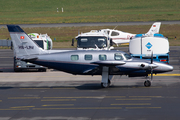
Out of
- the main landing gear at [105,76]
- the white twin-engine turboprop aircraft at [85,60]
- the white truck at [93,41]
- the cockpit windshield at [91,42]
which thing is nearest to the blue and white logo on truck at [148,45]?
the white truck at [93,41]

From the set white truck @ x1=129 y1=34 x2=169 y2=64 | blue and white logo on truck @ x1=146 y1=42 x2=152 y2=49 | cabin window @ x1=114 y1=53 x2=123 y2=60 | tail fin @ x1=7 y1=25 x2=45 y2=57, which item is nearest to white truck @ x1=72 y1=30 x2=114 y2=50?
white truck @ x1=129 y1=34 x2=169 y2=64

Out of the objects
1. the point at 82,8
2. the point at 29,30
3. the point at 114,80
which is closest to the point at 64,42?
the point at 29,30

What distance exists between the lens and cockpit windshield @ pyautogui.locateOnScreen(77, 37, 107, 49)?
2608 cm

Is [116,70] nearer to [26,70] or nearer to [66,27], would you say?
[26,70]

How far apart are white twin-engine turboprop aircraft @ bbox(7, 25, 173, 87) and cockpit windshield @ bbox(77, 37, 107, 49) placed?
6.75 metres

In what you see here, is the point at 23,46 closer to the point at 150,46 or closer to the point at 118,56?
the point at 118,56

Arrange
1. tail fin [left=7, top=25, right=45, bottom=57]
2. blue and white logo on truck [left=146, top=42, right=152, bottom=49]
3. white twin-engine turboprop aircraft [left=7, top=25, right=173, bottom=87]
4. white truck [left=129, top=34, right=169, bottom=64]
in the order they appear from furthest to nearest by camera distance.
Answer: blue and white logo on truck [left=146, top=42, right=152, bottom=49] < white truck [left=129, top=34, right=169, bottom=64] < tail fin [left=7, top=25, right=45, bottom=57] < white twin-engine turboprop aircraft [left=7, top=25, right=173, bottom=87]

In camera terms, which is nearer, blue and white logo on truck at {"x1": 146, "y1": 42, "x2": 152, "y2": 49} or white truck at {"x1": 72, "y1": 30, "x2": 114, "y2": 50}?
white truck at {"x1": 72, "y1": 30, "x2": 114, "y2": 50}

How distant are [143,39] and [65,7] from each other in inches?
3082

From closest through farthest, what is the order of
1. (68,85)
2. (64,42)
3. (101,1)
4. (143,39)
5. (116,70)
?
(116,70), (68,85), (143,39), (64,42), (101,1)

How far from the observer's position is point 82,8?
99.7 meters

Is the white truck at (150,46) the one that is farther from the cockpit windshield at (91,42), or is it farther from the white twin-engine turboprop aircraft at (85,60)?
the white twin-engine turboprop aircraft at (85,60)

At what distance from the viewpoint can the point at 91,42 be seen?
26.2m

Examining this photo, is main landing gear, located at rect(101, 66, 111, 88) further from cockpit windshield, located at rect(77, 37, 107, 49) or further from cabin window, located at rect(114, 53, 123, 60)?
cockpit windshield, located at rect(77, 37, 107, 49)
